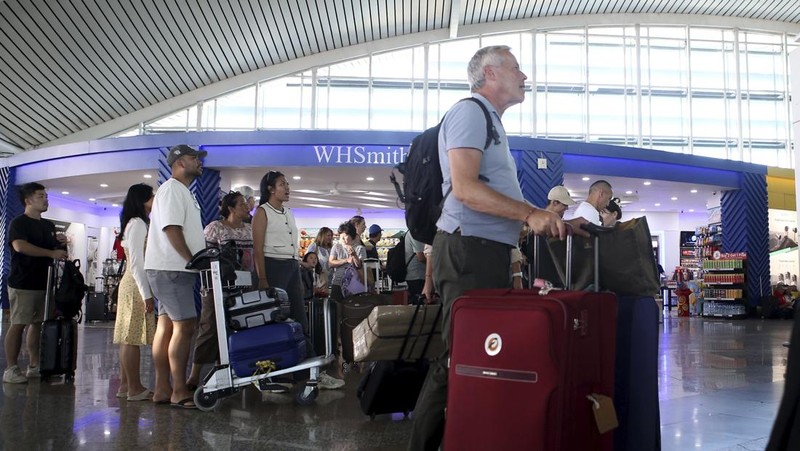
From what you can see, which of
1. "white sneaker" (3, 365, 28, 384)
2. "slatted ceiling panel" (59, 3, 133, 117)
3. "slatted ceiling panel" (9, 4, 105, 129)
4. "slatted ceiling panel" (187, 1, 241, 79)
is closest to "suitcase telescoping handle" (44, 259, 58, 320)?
"white sneaker" (3, 365, 28, 384)

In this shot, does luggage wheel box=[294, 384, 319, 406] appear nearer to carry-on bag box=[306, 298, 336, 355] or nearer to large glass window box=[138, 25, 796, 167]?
carry-on bag box=[306, 298, 336, 355]

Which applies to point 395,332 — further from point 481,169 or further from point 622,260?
point 622,260

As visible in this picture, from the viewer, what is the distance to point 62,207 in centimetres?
1695

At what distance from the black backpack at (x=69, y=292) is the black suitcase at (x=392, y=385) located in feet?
9.27

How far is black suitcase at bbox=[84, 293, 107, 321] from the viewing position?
12.6 meters

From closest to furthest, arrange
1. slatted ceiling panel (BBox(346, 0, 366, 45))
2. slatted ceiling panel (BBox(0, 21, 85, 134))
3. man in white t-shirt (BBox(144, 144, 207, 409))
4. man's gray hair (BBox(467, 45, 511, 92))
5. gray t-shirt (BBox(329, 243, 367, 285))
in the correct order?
man's gray hair (BBox(467, 45, 511, 92))
man in white t-shirt (BBox(144, 144, 207, 409))
gray t-shirt (BBox(329, 243, 367, 285))
slatted ceiling panel (BBox(0, 21, 85, 134))
slatted ceiling panel (BBox(346, 0, 366, 45))

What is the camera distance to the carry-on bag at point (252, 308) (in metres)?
3.58

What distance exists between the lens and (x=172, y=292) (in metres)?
3.59

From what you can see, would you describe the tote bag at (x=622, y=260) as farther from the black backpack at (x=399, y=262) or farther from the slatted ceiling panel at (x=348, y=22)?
the slatted ceiling panel at (x=348, y=22)

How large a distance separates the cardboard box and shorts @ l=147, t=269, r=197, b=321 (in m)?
1.57

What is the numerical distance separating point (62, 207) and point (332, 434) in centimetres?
1649

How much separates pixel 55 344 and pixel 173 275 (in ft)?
5.33

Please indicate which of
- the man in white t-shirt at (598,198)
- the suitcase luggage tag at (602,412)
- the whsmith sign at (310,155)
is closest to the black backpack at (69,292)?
the man in white t-shirt at (598,198)

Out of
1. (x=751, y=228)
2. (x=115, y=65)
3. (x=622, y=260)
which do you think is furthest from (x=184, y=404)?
(x=115, y=65)
